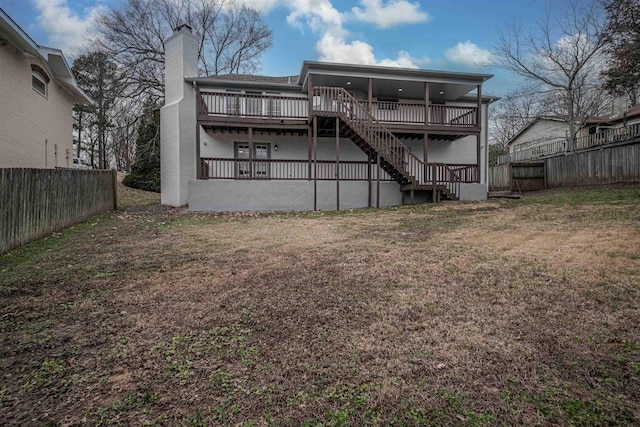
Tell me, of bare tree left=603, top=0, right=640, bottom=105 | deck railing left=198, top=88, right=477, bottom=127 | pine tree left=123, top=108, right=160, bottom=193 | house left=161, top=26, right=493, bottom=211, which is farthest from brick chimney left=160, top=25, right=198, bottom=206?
bare tree left=603, top=0, right=640, bottom=105

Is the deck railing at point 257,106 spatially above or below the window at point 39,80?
below

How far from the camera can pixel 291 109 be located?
1428cm

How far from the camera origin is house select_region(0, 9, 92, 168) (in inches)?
404

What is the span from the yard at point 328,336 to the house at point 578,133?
71.3 feet

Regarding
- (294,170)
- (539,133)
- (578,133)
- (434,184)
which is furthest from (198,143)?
(539,133)

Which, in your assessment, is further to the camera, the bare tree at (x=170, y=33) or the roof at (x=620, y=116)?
the roof at (x=620, y=116)

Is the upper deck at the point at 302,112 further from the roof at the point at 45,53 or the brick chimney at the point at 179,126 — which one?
the roof at the point at 45,53

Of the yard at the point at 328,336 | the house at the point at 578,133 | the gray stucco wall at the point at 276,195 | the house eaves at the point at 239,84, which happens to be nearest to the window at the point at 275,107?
the house eaves at the point at 239,84

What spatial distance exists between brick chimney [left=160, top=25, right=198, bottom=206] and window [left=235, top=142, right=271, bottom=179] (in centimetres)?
192

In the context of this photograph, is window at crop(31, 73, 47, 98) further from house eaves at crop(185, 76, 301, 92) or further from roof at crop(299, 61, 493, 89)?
roof at crop(299, 61, 493, 89)

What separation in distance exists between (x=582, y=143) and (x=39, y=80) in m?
32.3

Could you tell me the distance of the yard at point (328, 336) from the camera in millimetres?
1911

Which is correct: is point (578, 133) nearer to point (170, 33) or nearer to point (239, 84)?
point (239, 84)

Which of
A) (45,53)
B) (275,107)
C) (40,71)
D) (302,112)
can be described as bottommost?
(302,112)
